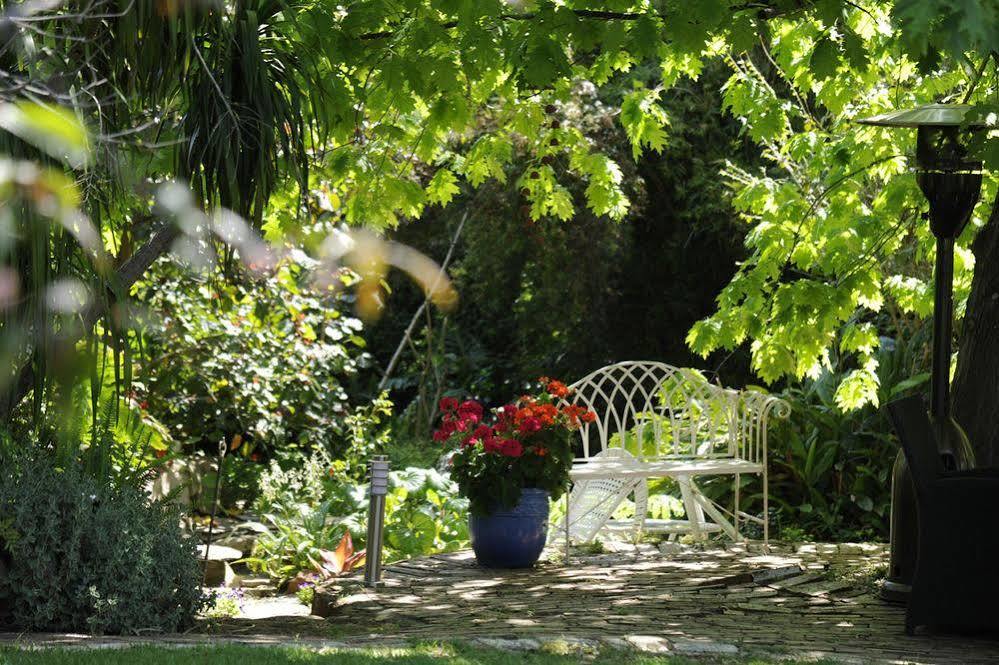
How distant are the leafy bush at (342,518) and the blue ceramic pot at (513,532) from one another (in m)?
1.03

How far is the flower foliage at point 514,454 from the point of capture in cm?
629

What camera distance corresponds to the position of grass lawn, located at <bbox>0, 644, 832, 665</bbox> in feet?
12.3

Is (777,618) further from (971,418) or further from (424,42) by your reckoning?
(424,42)

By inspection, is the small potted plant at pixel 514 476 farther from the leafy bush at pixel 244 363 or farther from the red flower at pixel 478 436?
the leafy bush at pixel 244 363

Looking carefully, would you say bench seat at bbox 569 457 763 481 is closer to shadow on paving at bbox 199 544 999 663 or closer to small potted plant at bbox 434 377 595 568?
small potted plant at bbox 434 377 595 568

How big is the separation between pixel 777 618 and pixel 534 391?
23.1 ft

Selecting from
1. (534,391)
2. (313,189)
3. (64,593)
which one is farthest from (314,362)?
(64,593)

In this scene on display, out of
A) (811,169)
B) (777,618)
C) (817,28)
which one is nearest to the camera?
(777,618)

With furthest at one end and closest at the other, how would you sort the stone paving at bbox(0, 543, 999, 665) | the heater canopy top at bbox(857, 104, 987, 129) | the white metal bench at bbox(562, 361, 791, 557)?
the white metal bench at bbox(562, 361, 791, 557) → the heater canopy top at bbox(857, 104, 987, 129) → the stone paving at bbox(0, 543, 999, 665)

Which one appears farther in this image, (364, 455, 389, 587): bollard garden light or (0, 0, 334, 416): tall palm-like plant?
(364, 455, 389, 587): bollard garden light

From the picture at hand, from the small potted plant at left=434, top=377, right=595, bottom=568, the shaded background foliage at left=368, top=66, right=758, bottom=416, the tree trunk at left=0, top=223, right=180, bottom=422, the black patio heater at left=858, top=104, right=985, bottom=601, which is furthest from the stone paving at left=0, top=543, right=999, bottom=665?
the shaded background foliage at left=368, top=66, right=758, bottom=416

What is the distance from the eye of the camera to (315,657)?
12.7 feet

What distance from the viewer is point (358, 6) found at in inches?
191

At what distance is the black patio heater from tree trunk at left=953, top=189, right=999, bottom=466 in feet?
0.55
